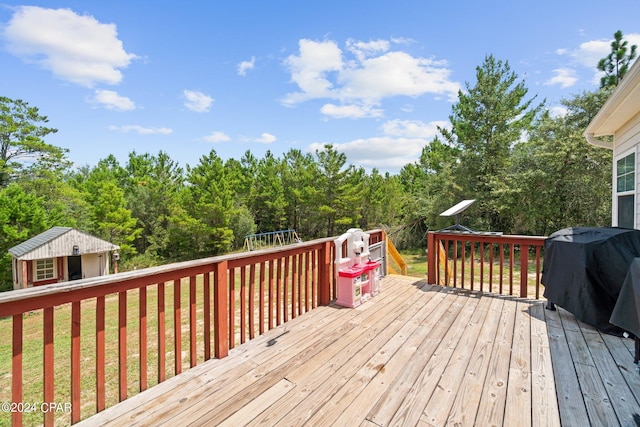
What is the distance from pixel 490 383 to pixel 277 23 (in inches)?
315

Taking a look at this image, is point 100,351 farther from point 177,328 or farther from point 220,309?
point 220,309

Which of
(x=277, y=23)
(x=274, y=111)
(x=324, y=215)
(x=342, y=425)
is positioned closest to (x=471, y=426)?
(x=342, y=425)

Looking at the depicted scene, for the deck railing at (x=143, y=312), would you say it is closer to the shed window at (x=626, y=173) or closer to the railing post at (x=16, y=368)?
the railing post at (x=16, y=368)

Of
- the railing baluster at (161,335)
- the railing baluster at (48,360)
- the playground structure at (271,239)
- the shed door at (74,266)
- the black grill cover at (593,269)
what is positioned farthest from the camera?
the playground structure at (271,239)

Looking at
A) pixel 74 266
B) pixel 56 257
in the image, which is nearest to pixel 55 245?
pixel 56 257

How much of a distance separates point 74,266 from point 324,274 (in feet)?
54.8

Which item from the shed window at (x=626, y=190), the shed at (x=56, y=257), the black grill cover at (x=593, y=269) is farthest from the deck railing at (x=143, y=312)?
the shed at (x=56, y=257)

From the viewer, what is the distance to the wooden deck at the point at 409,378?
1646 millimetres

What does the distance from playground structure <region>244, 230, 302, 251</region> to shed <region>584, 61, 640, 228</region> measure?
15.6m

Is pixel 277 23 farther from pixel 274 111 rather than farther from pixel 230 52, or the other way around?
pixel 274 111

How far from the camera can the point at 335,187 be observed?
18750mm

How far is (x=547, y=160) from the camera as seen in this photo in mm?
10688

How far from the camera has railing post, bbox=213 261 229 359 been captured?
2.34m

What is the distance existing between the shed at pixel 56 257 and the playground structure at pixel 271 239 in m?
7.43
